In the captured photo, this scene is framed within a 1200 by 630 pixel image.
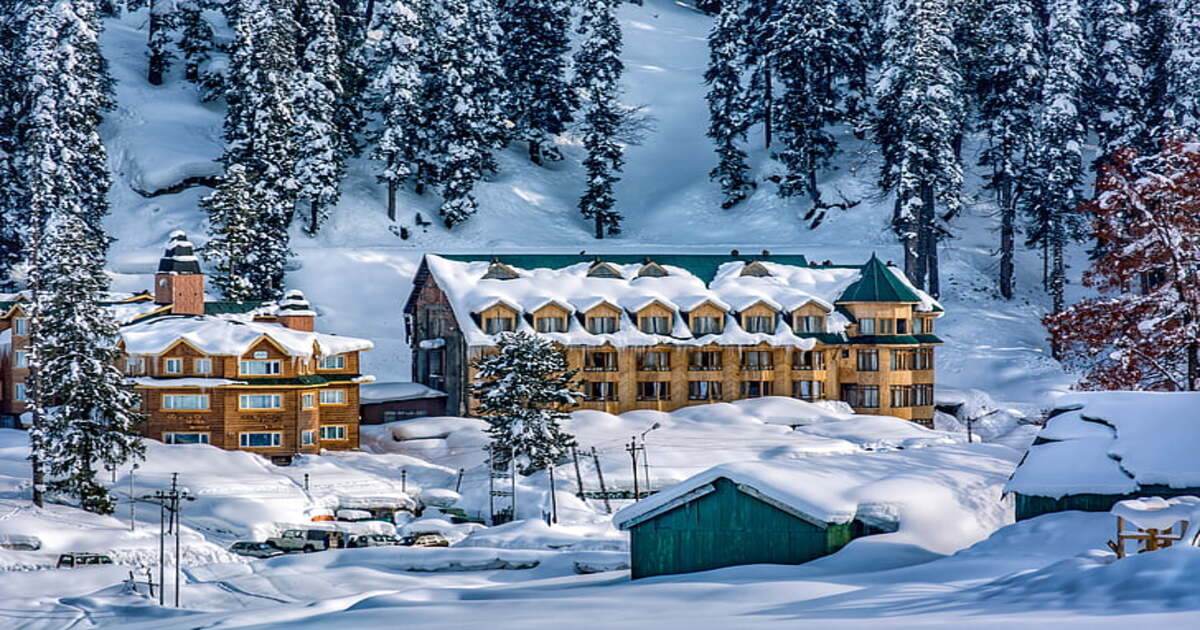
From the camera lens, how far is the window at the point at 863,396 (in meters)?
78.9

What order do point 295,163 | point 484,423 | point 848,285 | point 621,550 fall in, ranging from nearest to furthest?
point 621,550 → point 484,423 → point 848,285 → point 295,163

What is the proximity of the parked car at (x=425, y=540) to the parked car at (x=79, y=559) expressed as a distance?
1049 cm

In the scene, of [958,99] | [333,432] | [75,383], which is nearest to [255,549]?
[75,383]

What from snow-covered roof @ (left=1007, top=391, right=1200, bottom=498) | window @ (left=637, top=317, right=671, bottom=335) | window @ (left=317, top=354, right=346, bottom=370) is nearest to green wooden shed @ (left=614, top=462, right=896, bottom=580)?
snow-covered roof @ (left=1007, top=391, right=1200, bottom=498)

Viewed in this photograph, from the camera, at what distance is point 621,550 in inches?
2055

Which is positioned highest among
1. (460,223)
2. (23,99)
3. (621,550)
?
(23,99)

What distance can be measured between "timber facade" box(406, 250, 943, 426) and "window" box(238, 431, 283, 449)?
10.6m

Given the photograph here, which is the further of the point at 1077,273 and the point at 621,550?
the point at 1077,273

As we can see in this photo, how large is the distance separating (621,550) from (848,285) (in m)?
32.9

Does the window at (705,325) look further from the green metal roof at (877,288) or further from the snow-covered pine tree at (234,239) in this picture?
the snow-covered pine tree at (234,239)

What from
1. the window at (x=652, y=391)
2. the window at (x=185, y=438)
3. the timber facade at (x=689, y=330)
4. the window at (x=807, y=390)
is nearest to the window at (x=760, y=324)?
the timber facade at (x=689, y=330)

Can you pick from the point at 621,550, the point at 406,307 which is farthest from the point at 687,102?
the point at 621,550

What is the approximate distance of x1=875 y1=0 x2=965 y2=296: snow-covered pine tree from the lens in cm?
8969

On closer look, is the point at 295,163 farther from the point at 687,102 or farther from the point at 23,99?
the point at 687,102
